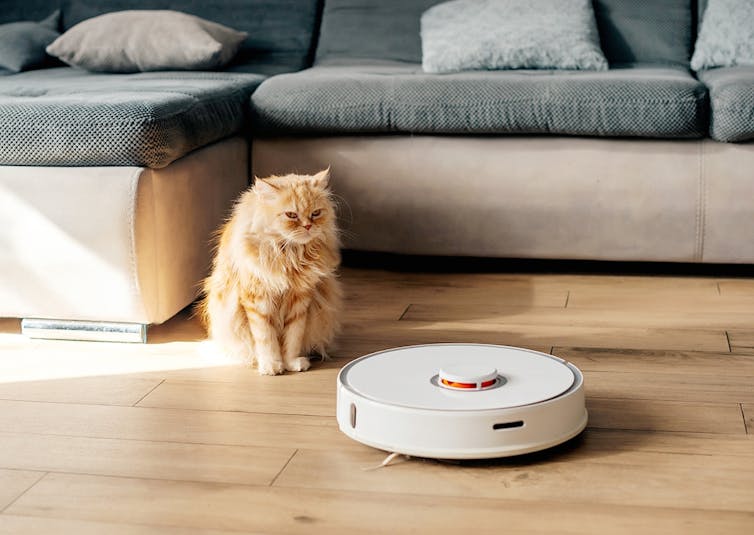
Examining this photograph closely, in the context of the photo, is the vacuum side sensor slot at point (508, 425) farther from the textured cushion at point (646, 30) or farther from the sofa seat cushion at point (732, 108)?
the textured cushion at point (646, 30)

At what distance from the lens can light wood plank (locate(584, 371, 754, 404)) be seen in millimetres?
1766

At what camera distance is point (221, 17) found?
3262 millimetres

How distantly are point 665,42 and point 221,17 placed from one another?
1421mm

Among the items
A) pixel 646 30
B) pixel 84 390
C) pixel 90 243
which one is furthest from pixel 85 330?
pixel 646 30

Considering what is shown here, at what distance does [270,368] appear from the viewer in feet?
6.33

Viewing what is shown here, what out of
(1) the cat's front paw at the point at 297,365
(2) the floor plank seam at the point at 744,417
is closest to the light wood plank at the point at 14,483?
(1) the cat's front paw at the point at 297,365

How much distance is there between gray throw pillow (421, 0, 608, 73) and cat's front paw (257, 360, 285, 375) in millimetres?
1209

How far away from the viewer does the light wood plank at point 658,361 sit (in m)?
1.91

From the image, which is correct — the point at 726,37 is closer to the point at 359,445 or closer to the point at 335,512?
the point at 359,445

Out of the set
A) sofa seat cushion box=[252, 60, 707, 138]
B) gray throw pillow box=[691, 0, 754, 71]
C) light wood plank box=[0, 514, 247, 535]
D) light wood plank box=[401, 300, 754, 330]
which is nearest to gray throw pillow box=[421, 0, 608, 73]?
sofa seat cushion box=[252, 60, 707, 138]

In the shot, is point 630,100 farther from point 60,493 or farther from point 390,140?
point 60,493

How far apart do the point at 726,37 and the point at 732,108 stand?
1.84ft

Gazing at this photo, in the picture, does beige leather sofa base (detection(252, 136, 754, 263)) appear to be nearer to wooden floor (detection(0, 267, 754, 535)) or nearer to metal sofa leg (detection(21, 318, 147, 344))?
wooden floor (detection(0, 267, 754, 535))

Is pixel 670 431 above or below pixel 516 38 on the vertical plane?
below
